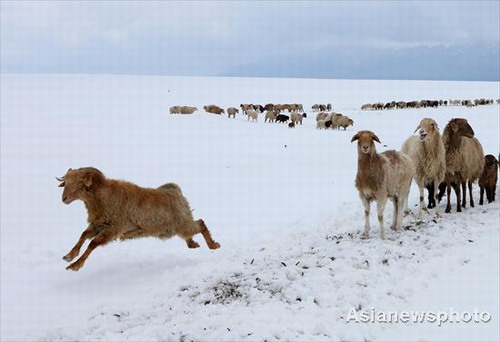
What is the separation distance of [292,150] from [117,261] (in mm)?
12315

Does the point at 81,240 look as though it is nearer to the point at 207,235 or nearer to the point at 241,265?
the point at 207,235

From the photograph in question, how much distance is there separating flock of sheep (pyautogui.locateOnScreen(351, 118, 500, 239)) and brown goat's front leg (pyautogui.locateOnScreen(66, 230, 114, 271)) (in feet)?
14.5

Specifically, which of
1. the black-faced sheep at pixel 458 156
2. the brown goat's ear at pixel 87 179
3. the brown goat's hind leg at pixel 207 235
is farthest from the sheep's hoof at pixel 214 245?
the black-faced sheep at pixel 458 156

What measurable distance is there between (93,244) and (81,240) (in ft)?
0.58

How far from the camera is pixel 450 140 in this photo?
11.6 meters

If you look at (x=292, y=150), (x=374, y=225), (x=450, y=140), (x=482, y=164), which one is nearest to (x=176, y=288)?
(x=374, y=225)

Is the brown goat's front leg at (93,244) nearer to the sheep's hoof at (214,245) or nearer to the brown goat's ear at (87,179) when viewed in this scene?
the brown goat's ear at (87,179)

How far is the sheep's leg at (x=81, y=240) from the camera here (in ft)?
22.1

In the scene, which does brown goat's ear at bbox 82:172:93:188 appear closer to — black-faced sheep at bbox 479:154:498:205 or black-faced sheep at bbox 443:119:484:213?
black-faced sheep at bbox 443:119:484:213

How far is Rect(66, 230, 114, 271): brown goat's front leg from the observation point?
666cm

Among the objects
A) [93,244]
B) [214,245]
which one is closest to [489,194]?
[214,245]

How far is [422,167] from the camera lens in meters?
10.8

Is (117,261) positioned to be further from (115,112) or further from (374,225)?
(115,112)

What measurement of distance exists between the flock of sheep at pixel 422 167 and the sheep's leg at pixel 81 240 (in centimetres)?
458
